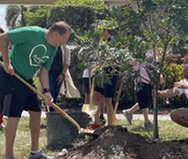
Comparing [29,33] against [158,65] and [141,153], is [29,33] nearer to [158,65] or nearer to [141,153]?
[158,65]

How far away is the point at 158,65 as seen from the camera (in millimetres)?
5227

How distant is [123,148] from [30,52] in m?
1.46

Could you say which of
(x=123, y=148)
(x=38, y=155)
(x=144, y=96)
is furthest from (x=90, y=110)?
(x=123, y=148)

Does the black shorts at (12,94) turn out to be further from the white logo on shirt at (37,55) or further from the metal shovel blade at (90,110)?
the metal shovel blade at (90,110)

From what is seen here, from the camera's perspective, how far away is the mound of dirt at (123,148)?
4773mm

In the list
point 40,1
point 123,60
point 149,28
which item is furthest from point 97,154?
point 40,1

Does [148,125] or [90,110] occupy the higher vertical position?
[90,110]

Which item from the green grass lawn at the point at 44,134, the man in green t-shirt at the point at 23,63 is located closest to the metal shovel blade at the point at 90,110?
the green grass lawn at the point at 44,134

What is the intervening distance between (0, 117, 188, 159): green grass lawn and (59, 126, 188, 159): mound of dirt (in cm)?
121

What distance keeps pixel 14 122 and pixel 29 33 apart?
3.01 ft

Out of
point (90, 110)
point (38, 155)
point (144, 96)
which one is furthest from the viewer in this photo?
point (144, 96)

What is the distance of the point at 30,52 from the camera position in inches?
218

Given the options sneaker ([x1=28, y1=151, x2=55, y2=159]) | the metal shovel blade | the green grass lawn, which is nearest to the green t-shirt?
sneaker ([x1=28, y1=151, x2=55, y2=159])

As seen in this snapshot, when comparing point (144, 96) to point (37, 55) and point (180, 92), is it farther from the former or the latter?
point (37, 55)
